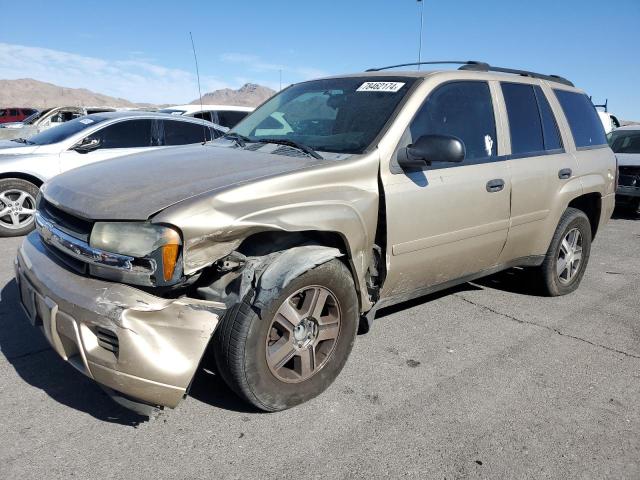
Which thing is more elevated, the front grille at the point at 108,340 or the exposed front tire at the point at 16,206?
the front grille at the point at 108,340

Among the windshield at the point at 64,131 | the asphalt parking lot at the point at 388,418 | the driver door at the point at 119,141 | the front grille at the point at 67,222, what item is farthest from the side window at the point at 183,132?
the front grille at the point at 67,222

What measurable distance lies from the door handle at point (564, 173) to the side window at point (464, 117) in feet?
2.79

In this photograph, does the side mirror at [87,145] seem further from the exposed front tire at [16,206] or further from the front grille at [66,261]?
the front grille at [66,261]

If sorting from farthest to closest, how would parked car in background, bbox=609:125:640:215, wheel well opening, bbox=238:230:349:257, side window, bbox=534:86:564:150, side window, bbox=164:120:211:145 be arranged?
parked car in background, bbox=609:125:640:215
side window, bbox=164:120:211:145
side window, bbox=534:86:564:150
wheel well opening, bbox=238:230:349:257

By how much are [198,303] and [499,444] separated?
64.2 inches

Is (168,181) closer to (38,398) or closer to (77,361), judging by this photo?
(77,361)

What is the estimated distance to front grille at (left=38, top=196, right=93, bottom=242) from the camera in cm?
261

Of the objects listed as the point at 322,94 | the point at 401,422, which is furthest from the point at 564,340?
the point at 322,94

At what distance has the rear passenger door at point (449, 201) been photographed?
327cm

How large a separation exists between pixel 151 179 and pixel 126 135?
5.01 m

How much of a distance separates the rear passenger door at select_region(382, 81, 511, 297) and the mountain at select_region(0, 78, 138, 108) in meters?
93.0

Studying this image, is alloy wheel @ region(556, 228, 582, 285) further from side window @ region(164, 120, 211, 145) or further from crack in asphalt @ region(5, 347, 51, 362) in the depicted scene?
side window @ region(164, 120, 211, 145)

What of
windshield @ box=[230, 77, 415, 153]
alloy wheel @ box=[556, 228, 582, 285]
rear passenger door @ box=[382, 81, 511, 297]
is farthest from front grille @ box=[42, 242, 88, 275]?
alloy wheel @ box=[556, 228, 582, 285]

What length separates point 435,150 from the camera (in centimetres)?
309
